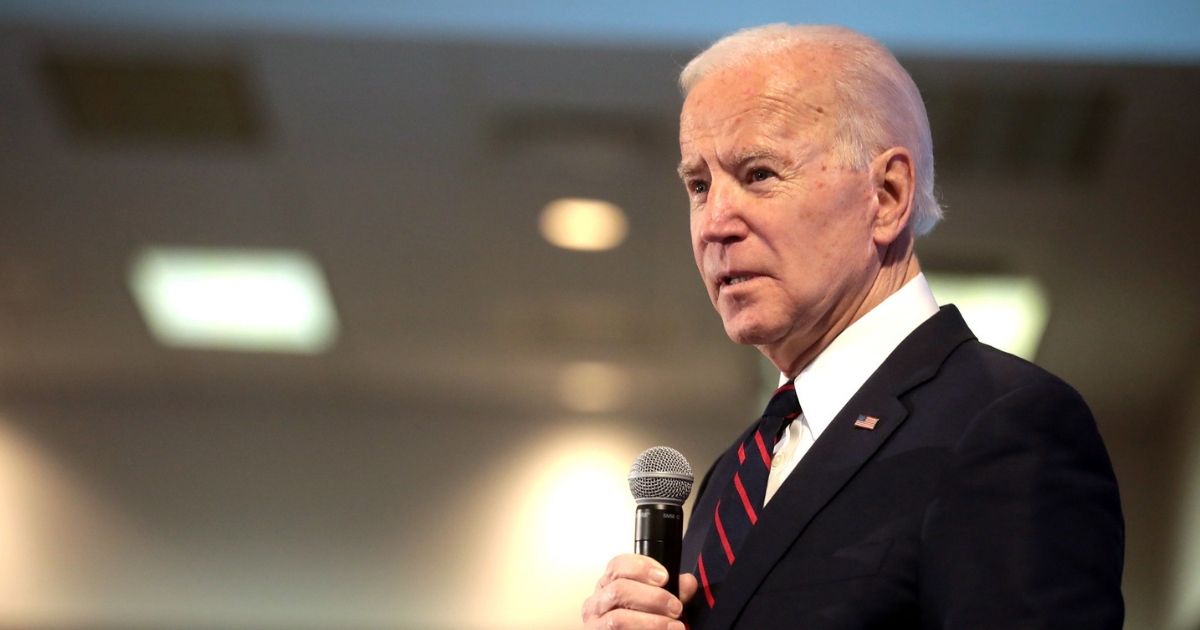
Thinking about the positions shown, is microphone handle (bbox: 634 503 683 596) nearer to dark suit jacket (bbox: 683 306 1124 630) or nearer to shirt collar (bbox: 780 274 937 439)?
dark suit jacket (bbox: 683 306 1124 630)

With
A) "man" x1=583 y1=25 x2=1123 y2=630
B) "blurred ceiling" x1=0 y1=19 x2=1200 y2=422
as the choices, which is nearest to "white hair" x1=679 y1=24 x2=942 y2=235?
"man" x1=583 y1=25 x2=1123 y2=630

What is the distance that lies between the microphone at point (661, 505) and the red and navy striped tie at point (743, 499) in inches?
2.0

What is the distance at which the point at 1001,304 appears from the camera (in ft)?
19.4

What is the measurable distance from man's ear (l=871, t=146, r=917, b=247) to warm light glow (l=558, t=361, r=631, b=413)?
497 centimetres

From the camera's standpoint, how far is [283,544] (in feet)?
22.2

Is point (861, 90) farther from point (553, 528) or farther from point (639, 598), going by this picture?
point (553, 528)

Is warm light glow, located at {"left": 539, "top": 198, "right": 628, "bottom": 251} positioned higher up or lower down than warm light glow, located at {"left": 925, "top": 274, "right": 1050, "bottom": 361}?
higher up

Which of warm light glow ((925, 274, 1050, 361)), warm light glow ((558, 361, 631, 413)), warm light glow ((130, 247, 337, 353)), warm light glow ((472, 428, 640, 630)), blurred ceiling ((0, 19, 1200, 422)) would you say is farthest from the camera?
warm light glow ((472, 428, 640, 630))

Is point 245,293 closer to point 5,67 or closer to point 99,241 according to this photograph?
point 99,241

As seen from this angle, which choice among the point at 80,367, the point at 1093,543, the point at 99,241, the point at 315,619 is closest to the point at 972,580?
the point at 1093,543

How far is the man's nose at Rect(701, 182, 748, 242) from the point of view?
154 centimetres

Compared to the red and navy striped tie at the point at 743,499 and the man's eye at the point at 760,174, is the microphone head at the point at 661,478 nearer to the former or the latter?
the red and navy striped tie at the point at 743,499

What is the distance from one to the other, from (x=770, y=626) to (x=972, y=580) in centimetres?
20

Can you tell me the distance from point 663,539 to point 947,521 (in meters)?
0.30
